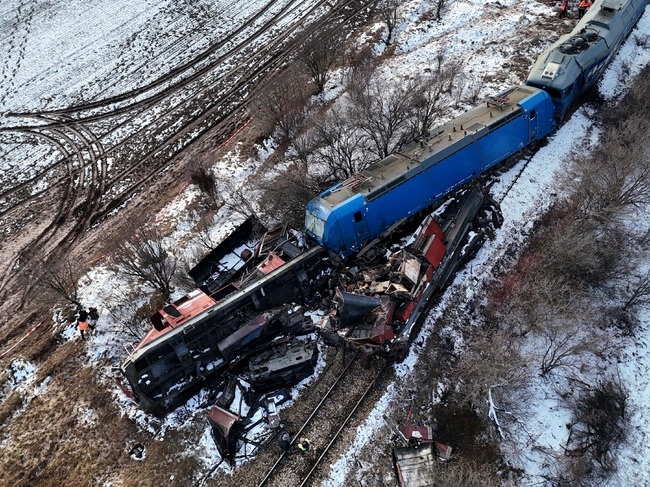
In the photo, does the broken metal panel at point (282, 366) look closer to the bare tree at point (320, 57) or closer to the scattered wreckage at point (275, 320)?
the scattered wreckage at point (275, 320)

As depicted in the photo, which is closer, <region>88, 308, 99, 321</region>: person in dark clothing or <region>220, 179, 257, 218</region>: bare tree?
<region>88, 308, 99, 321</region>: person in dark clothing

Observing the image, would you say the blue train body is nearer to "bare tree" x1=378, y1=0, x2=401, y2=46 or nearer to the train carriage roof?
the train carriage roof

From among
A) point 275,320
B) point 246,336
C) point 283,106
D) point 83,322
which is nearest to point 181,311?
point 246,336

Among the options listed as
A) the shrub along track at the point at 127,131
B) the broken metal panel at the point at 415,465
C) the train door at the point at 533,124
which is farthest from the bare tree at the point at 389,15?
the broken metal panel at the point at 415,465

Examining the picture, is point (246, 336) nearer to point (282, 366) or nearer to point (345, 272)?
point (282, 366)

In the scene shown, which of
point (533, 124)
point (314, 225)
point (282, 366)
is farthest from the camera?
point (533, 124)

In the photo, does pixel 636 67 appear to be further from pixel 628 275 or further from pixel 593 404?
pixel 593 404

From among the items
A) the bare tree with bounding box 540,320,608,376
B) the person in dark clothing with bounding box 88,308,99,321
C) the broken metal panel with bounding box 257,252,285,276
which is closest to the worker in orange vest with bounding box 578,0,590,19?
the bare tree with bounding box 540,320,608,376
